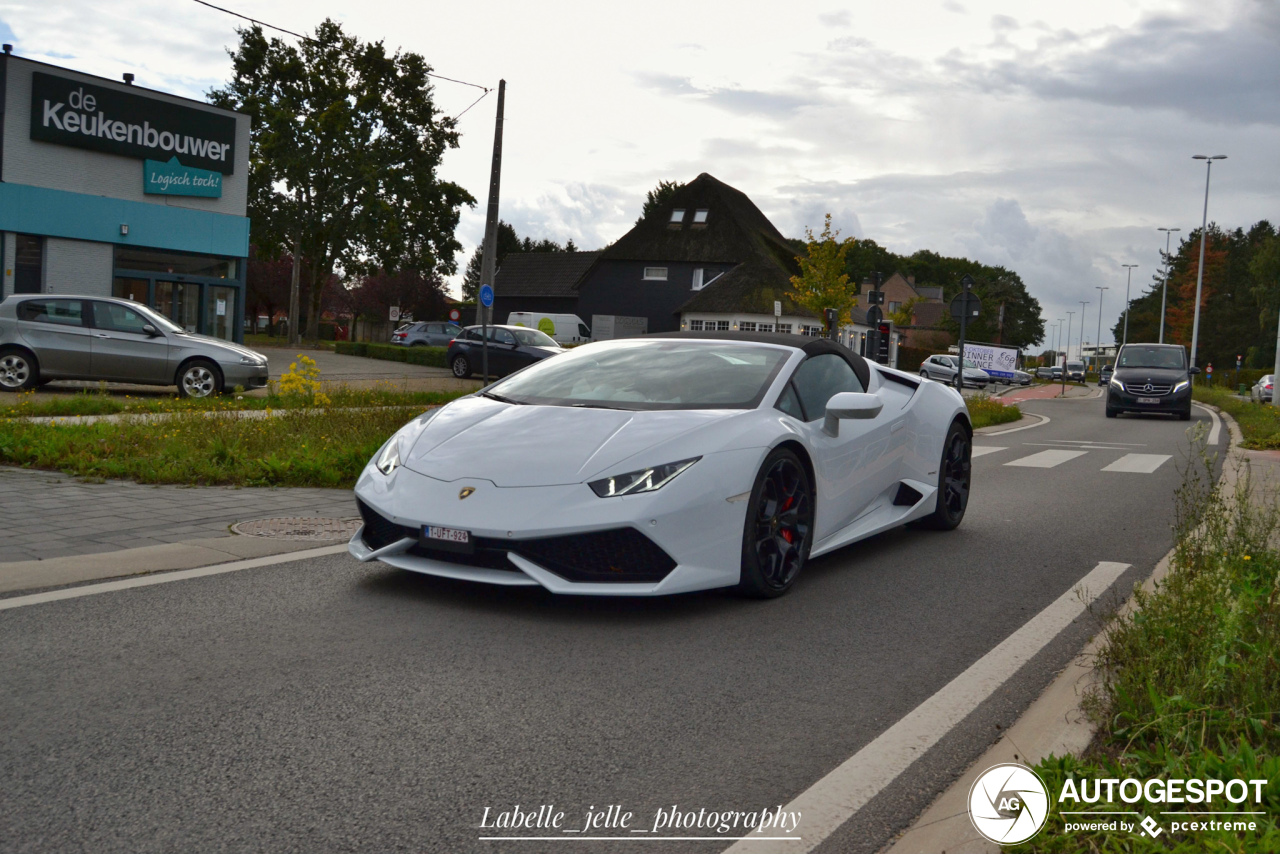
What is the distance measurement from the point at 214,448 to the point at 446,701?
6.38 metres

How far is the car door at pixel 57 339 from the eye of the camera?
17.3 m

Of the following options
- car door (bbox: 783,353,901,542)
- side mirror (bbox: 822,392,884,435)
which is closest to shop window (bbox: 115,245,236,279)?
car door (bbox: 783,353,901,542)

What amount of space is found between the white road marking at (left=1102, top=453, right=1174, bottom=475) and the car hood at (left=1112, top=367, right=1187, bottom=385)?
1187 centimetres

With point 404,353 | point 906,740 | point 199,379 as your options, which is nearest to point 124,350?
point 199,379

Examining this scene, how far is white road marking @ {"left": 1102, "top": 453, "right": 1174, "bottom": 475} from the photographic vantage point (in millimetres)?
13102

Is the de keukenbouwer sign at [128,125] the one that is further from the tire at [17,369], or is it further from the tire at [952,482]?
the tire at [952,482]

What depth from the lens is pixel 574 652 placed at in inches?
172

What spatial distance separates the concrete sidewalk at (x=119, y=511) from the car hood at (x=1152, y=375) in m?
22.6

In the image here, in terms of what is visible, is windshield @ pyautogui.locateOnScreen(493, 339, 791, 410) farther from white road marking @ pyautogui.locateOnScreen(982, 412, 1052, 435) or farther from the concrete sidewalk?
white road marking @ pyautogui.locateOnScreen(982, 412, 1052, 435)

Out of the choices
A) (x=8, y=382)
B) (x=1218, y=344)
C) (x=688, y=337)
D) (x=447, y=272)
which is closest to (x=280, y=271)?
(x=447, y=272)

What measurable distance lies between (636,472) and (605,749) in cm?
159

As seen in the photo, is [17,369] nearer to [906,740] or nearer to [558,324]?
[906,740]

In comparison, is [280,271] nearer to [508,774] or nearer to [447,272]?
[447,272]

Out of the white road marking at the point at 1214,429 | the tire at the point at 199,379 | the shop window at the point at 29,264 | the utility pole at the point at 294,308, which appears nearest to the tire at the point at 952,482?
the white road marking at the point at 1214,429
